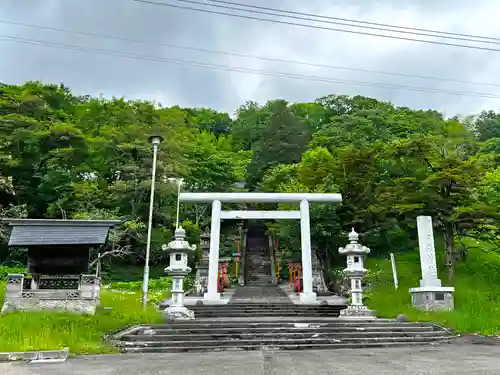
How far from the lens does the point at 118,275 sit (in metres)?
26.6

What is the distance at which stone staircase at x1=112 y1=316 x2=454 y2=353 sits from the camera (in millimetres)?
10250

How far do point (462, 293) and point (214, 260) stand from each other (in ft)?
30.6

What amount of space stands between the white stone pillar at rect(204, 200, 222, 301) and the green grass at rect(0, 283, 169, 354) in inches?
163

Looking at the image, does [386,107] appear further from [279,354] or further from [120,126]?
[279,354]

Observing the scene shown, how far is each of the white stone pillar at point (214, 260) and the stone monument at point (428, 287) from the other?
744 centimetres

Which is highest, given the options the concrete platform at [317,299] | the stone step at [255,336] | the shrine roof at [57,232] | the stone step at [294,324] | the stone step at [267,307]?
the shrine roof at [57,232]

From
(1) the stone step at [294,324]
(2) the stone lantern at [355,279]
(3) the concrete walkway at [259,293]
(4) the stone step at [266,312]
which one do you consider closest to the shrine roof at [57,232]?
(1) the stone step at [294,324]

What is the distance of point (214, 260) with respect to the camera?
59.0 feet

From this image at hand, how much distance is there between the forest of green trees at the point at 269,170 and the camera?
16719 millimetres

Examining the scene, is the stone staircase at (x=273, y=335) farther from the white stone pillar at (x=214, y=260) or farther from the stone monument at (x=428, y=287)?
the white stone pillar at (x=214, y=260)

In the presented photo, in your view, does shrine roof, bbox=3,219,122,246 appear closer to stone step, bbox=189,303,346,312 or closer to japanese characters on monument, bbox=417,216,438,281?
stone step, bbox=189,303,346,312

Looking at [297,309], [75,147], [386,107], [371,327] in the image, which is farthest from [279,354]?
[386,107]

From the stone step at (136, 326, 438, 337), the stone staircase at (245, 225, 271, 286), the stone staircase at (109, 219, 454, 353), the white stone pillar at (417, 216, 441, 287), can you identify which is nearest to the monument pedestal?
the stone staircase at (109, 219, 454, 353)

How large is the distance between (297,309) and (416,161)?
7969 millimetres
